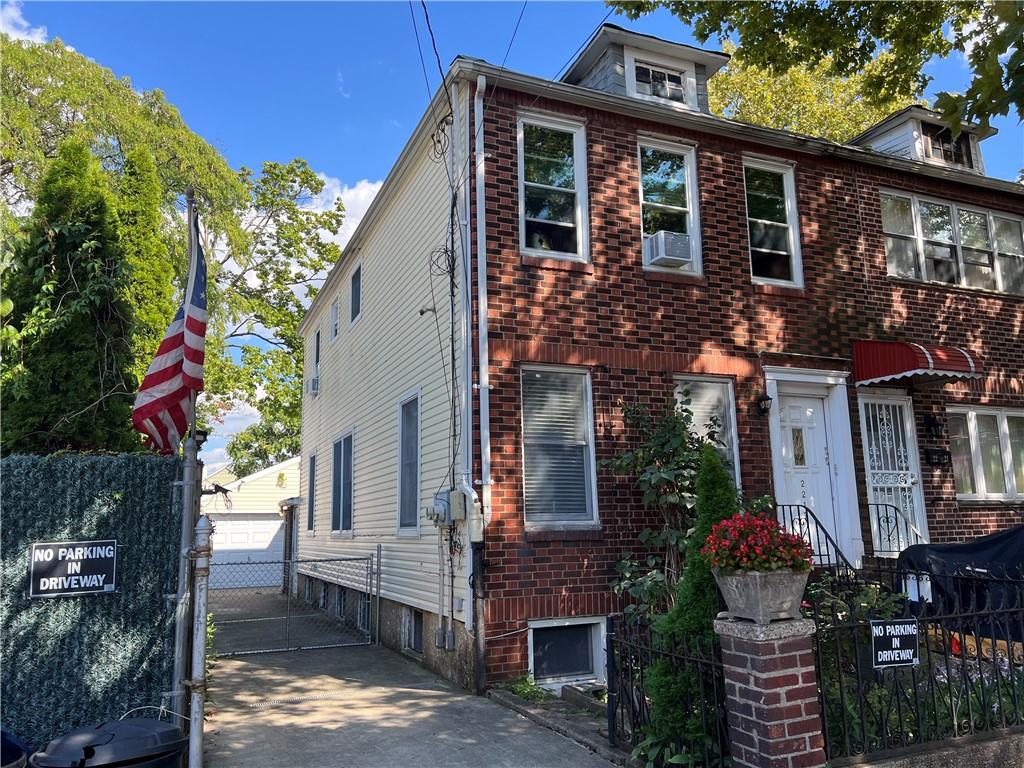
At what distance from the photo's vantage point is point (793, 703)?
4.24m

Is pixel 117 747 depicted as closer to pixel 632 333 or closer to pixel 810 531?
pixel 632 333

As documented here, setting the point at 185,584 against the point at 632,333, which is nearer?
the point at 185,584

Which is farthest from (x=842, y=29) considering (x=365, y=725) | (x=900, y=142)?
(x=365, y=725)

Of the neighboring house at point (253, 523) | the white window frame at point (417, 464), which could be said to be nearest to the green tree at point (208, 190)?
the neighboring house at point (253, 523)

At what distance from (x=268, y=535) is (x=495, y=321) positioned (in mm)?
22023

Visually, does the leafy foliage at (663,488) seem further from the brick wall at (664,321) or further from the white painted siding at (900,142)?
the white painted siding at (900,142)

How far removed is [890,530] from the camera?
10391 millimetres

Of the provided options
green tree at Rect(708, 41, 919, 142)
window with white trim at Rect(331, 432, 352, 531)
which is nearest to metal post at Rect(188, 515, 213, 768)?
window with white trim at Rect(331, 432, 352, 531)

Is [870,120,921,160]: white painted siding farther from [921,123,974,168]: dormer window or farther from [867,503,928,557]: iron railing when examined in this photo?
[867,503,928,557]: iron railing

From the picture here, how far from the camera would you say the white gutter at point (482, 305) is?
8078mm

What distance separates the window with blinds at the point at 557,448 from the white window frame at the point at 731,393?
140cm

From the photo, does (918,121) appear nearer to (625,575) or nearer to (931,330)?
(931,330)

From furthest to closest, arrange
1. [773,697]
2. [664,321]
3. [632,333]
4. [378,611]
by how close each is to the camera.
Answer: [378,611], [664,321], [632,333], [773,697]

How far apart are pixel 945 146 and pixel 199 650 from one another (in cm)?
1431
